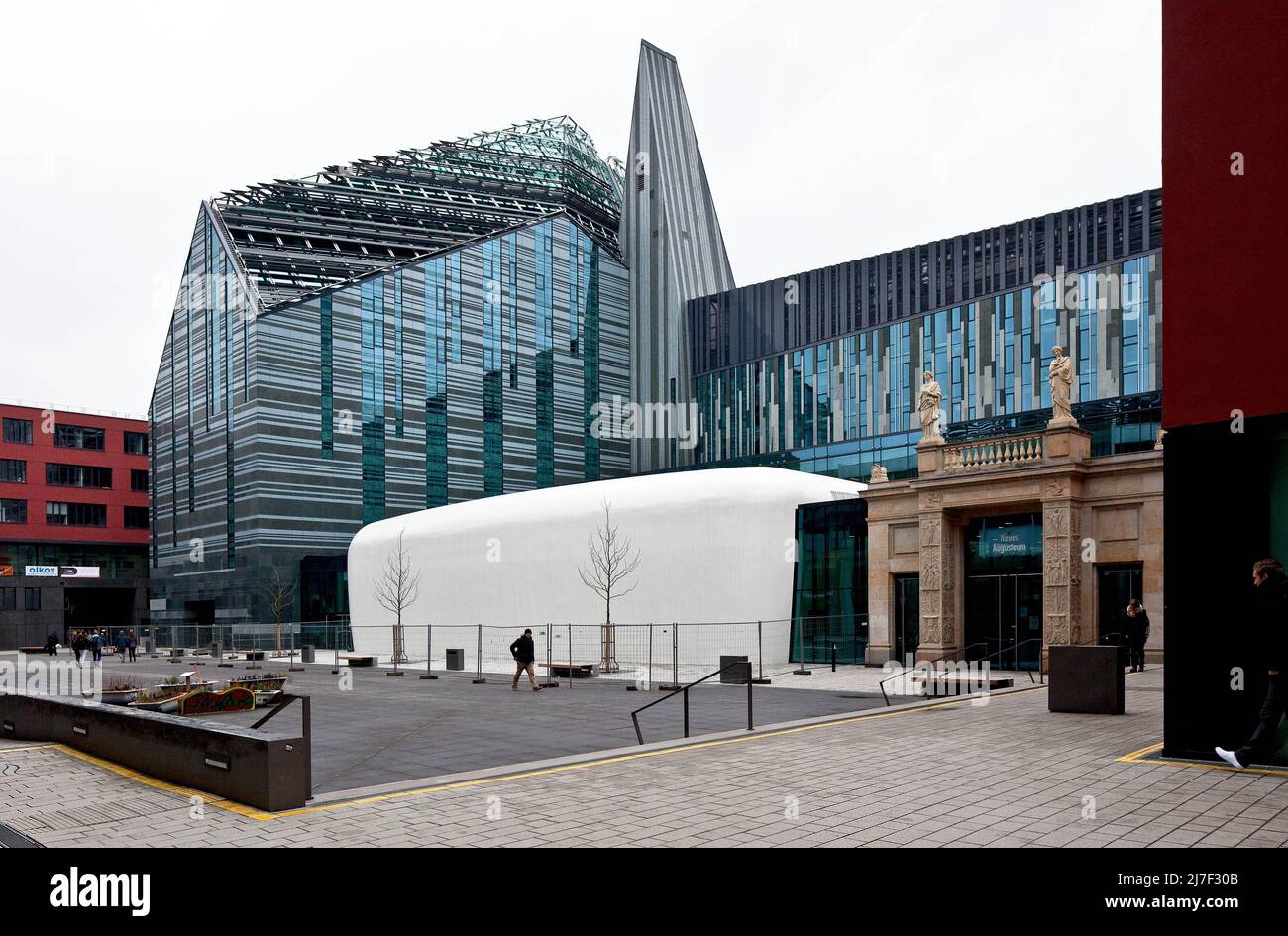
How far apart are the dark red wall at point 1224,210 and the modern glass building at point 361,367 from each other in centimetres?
6069

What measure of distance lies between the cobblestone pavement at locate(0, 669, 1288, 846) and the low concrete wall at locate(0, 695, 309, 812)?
0.30m

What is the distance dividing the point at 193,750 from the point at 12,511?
3543 inches

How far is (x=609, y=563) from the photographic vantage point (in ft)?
130

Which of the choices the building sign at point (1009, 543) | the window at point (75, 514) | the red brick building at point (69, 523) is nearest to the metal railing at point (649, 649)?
the building sign at point (1009, 543)

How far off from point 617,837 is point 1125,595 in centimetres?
2203

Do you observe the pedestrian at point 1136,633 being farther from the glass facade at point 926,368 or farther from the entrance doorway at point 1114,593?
the glass facade at point 926,368

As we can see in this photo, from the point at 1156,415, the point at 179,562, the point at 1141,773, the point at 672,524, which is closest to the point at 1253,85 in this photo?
the point at 1141,773

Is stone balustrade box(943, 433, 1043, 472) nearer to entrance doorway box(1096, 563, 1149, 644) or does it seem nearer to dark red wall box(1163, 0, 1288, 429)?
entrance doorway box(1096, 563, 1149, 644)

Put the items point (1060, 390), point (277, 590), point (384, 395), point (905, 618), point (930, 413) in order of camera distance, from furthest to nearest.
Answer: point (384, 395) < point (277, 590) < point (905, 618) < point (930, 413) < point (1060, 390)

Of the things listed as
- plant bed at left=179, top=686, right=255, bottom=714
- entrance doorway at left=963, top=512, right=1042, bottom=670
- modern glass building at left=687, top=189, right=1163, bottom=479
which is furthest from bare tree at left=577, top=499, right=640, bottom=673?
modern glass building at left=687, top=189, right=1163, bottom=479

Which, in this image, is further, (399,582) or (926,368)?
(926,368)

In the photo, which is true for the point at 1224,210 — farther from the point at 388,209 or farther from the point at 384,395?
the point at 388,209

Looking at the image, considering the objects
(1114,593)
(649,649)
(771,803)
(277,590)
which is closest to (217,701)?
(649,649)

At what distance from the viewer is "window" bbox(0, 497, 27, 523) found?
8606 centimetres
